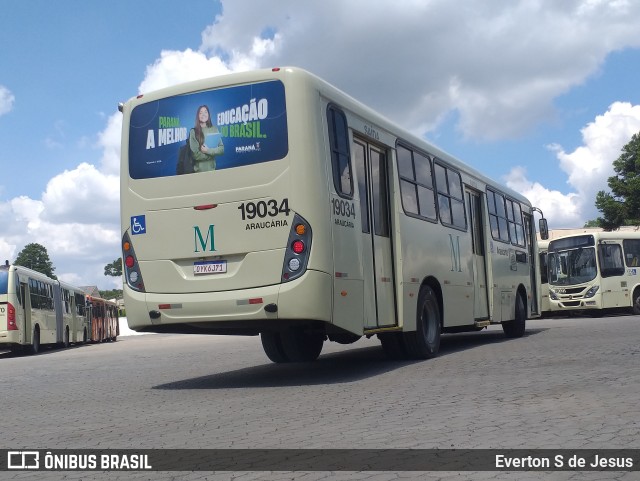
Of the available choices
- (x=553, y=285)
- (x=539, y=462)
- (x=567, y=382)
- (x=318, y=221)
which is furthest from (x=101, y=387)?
(x=553, y=285)

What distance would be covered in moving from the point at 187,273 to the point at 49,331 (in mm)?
23030

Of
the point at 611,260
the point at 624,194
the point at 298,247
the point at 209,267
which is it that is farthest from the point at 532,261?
the point at 624,194

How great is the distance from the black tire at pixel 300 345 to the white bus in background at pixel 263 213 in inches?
73.1

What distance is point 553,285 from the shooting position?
108ft

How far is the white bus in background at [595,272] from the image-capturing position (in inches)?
1252

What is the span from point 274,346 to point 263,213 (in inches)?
164

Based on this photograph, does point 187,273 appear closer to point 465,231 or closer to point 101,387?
point 101,387

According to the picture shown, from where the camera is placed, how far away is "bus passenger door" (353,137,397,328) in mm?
10867

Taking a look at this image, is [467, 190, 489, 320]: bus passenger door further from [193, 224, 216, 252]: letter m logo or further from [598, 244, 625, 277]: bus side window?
[598, 244, 625, 277]: bus side window

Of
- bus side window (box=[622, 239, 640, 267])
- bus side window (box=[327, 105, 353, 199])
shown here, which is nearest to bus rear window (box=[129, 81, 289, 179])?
bus side window (box=[327, 105, 353, 199])

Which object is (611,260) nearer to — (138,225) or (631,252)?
(631,252)

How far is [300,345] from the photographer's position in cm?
1352

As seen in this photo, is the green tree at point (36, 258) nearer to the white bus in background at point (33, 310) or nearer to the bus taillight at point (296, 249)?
the white bus in background at point (33, 310)

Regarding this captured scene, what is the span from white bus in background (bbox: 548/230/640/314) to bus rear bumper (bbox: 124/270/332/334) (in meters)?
24.0
